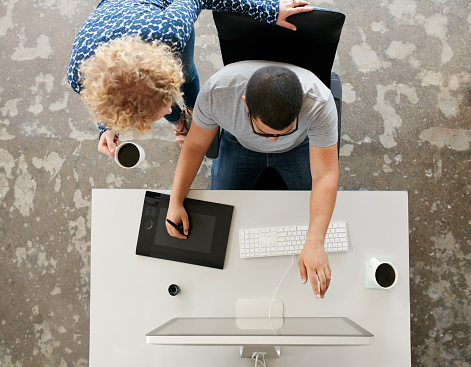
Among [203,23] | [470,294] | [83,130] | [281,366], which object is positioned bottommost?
[281,366]

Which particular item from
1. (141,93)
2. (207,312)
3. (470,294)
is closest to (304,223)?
(207,312)

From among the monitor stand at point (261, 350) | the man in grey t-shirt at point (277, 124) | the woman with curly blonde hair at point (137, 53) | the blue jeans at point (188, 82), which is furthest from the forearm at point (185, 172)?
the monitor stand at point (261, 350)

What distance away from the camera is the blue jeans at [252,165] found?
63.6 inches

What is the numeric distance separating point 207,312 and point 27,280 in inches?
54.9

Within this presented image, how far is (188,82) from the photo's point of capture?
5.44 ft

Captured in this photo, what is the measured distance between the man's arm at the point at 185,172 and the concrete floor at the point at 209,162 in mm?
778

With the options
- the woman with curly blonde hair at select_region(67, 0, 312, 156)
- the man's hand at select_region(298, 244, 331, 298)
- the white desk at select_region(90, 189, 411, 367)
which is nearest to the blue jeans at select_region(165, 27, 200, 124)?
the woman with curly blonde hair at select_region(67, 0, 312, 156)

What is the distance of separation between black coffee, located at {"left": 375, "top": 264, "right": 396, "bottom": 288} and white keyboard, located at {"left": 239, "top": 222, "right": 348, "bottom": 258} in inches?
6.0

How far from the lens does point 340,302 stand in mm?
1387

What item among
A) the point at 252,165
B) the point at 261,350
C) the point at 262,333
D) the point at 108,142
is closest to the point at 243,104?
the point at 252,165

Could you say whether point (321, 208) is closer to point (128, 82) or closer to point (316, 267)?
point (316, 267)

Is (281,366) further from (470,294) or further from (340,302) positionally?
(470,294)

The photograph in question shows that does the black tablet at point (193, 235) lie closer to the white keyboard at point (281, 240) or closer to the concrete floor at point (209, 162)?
the white keyboard at point (281, 240)

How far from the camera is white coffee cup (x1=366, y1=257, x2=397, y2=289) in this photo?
1345 mm
